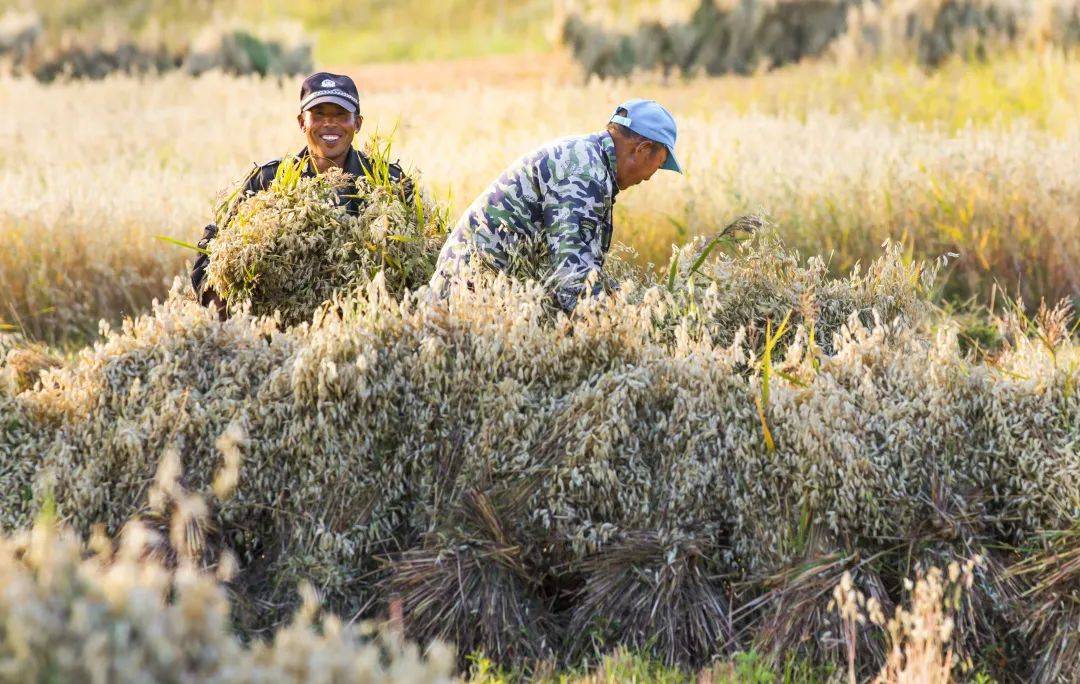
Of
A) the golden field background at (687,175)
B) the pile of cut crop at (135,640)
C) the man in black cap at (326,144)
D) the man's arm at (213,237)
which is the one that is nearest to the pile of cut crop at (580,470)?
the man's arm at (213,237)

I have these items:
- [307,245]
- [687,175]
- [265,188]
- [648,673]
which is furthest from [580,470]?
[687,175]

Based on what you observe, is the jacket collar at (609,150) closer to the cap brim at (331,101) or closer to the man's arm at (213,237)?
the cap brim at (331,101)

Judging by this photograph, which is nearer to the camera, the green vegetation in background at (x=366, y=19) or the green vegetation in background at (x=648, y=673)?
the green vegetation in background at (x=648, y=673)

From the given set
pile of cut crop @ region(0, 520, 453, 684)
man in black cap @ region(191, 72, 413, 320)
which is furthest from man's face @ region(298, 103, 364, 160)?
pile of cut crop @ region(0, 520, 453, 684)

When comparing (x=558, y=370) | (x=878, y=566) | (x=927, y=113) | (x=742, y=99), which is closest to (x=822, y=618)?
(x=878, y=566)

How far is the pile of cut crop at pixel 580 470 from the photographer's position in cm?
418

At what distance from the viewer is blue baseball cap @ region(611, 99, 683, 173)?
513 centimetres

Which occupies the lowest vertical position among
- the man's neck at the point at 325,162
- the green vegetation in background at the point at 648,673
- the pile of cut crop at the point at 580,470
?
the green vegetation in background at the point at 648,673

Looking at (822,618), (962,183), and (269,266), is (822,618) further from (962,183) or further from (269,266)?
(962,183)

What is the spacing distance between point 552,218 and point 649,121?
552mm

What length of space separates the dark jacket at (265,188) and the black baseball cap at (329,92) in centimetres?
23

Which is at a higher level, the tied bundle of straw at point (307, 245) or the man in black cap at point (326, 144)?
the man in black cap at point (326, 144)

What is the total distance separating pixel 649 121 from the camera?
514cm

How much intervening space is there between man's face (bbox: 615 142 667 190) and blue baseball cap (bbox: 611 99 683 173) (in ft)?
0.15
